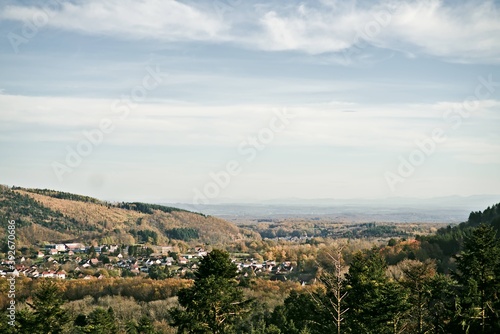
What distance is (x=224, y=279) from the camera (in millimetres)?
27047

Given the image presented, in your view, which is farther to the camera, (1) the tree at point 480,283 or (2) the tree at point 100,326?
(2) the tree at point 100,326

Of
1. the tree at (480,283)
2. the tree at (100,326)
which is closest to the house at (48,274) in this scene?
the tree at (100,326)

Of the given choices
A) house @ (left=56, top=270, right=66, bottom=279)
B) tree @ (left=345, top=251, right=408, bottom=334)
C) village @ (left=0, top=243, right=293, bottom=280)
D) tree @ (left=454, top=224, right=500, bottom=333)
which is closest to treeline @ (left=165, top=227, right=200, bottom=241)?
village @ (left=0, top=243, right=293, bottom=280)

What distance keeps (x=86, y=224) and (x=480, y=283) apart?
154780 millimetres

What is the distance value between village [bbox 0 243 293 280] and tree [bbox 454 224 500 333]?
61.4m

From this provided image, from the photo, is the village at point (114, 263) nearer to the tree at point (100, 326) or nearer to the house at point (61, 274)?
the house at point (61, 274)

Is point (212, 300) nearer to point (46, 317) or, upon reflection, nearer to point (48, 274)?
point (46, 317)

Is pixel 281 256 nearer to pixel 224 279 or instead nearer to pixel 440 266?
pixel 440 266

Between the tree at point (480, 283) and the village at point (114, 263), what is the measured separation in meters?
61.4

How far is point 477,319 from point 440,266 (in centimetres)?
5147

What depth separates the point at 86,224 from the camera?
168 meters

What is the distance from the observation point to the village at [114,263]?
94312mm

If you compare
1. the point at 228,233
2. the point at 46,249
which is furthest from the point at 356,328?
the point at 228,233

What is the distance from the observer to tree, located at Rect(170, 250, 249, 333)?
26453mm
